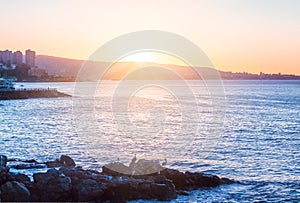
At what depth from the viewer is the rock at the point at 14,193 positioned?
23.0 meters

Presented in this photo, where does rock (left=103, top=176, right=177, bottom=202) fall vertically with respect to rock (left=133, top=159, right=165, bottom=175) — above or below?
below

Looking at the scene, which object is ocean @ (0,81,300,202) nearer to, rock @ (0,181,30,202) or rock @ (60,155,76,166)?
rock @ (60,155,76,166)

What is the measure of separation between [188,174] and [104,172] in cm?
577

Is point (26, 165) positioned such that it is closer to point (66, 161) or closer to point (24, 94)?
point (66, 161)

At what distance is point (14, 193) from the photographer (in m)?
23.2

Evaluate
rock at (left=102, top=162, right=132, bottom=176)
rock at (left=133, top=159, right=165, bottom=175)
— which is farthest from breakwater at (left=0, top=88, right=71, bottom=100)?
rock at (left=133, top=159, right=165, bottom=175)

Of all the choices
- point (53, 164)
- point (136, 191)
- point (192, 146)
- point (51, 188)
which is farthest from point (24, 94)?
point (136, 191)

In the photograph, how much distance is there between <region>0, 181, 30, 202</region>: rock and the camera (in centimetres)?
2305

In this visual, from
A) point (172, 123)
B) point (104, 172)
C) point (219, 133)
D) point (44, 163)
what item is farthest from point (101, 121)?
point (104, 172)

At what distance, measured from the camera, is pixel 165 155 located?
41.5 metres

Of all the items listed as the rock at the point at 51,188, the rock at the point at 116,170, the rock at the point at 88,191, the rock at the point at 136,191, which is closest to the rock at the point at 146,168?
the rock at the point at 116,170

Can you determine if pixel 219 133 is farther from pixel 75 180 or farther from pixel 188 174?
pixel 75 180

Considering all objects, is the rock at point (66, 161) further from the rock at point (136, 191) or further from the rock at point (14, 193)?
the rock at point (14, 193)

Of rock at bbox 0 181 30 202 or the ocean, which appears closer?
rock at bbox 0 181 30 202
